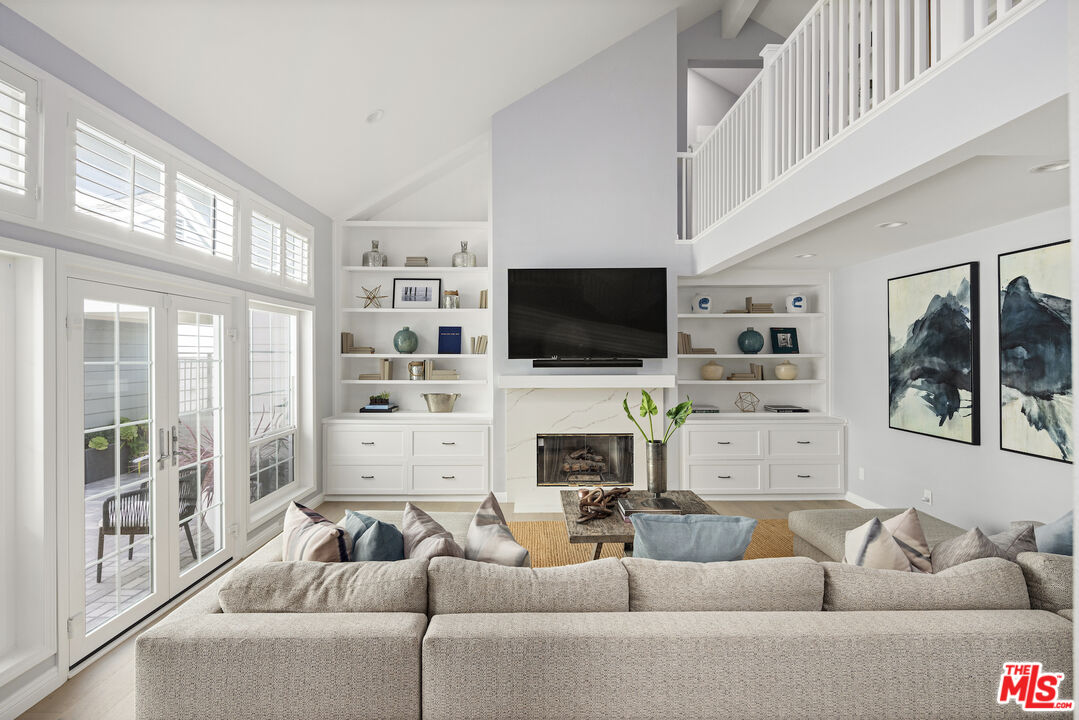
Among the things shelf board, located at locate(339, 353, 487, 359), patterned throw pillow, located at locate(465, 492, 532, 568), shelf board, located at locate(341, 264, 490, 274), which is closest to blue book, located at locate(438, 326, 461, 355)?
shelf board, located at locate(339, 353, 487, 359)

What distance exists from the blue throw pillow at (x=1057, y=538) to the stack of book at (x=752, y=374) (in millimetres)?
3388

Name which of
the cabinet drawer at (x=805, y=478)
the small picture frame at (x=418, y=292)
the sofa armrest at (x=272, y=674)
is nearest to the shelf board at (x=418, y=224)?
the small picture frame at (x=418, y=292)

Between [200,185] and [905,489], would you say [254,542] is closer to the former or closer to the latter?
[200,185]

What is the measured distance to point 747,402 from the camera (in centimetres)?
568

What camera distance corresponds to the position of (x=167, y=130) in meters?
2.99

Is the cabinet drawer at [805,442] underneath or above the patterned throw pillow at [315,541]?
underneath

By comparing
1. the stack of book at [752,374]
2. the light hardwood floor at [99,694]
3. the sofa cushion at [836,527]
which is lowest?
the light hardwood floor at [99,694]

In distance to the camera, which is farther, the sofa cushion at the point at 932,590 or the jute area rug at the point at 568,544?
the jute area rug at the point at 568,544

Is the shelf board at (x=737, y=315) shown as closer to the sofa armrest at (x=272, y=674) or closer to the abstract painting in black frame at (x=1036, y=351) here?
the abstract painting in black frame at (x=1036, y=351)

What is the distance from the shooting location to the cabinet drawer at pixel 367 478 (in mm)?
5125

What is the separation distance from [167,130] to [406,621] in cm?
290

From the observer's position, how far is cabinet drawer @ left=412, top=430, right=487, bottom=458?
5.12 metres

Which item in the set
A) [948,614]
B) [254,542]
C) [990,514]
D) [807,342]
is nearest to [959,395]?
[990,514]

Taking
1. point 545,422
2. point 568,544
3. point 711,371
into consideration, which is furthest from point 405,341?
point 711,371
